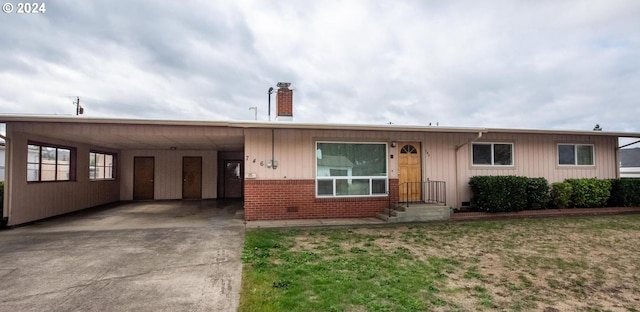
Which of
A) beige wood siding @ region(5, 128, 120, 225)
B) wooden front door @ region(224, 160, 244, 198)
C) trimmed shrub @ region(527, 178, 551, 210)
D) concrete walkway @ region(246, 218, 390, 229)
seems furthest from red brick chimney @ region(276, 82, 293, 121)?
trimmed shrub @ region(527, 178, 551, 210)

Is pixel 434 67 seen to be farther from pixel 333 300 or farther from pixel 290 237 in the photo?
pixel 333 300

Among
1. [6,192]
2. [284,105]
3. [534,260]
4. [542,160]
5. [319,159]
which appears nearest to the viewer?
[534,260]

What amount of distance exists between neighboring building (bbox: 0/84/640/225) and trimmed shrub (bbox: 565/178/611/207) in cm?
68

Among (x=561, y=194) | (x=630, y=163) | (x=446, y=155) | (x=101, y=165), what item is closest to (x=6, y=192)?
(x=101, y=165)

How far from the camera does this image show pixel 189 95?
24.0 meters

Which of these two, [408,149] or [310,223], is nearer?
Result: [310,223]

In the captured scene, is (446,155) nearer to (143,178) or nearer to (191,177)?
(191,177)

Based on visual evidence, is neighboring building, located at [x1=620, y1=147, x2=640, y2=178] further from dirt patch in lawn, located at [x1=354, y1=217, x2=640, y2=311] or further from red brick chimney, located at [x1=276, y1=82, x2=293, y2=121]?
red brick chimney, located at [x1=276, y1=82, x2=293, y2=121]

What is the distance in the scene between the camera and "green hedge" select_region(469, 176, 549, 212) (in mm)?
9336

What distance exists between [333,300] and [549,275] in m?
3.00

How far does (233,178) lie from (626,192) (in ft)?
49.3

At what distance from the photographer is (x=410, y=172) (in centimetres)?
993

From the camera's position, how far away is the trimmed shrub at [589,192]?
10156 millimetres

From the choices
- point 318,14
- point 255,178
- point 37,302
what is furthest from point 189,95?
point 37,302
